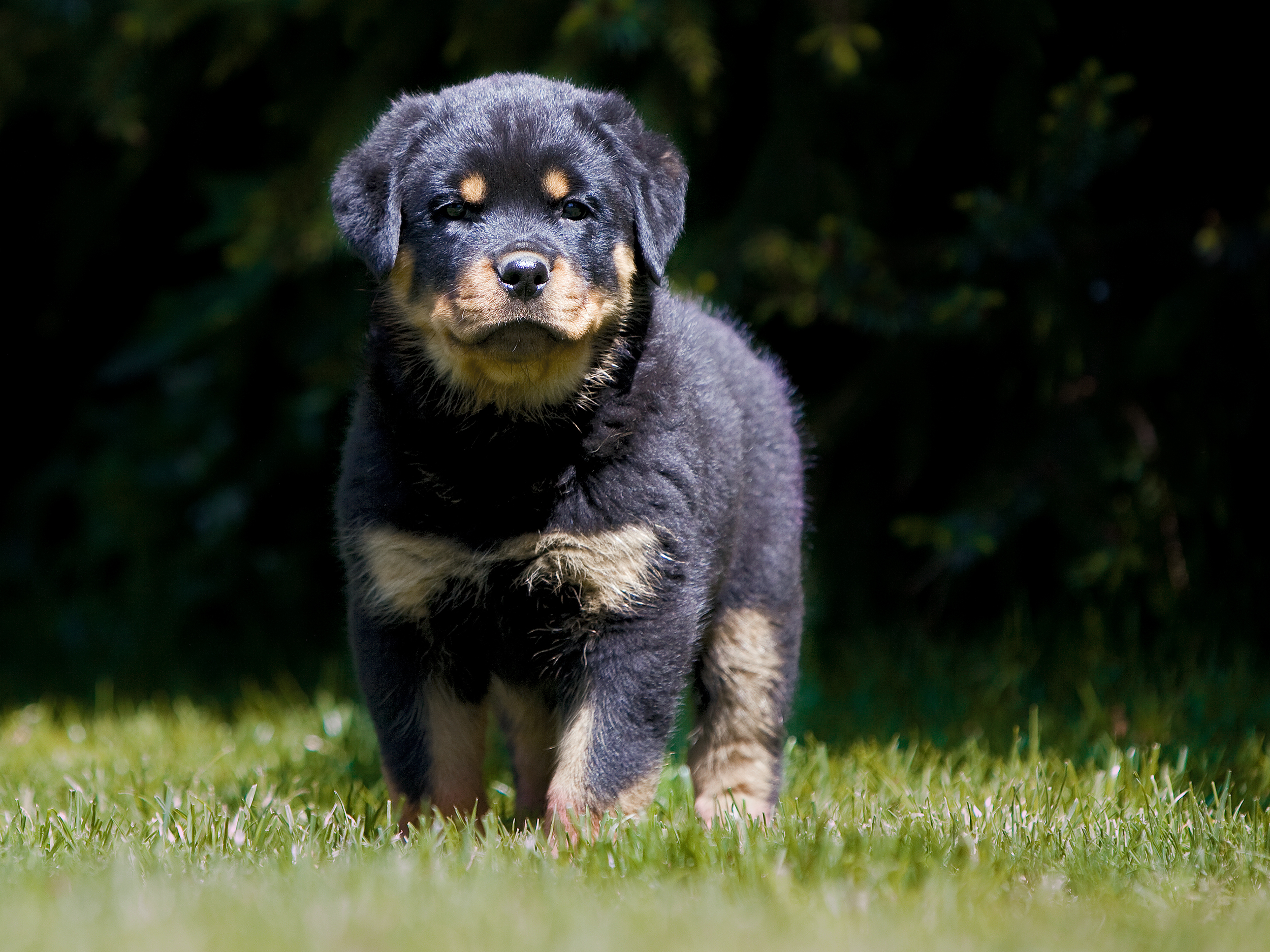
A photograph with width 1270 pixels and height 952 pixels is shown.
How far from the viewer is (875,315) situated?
15.2 feet

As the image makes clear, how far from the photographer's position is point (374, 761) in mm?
3982

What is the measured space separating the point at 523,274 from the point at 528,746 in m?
1.30

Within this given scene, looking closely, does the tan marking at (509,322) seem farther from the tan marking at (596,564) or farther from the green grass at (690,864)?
the green grass at (690,864)

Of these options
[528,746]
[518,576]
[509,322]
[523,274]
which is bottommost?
[528,746]

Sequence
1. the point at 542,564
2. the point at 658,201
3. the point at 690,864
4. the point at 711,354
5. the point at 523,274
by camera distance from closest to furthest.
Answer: the point at 690,864
the point at 523,274
the point at 542,564
the point at 658,201
the point at 711,354

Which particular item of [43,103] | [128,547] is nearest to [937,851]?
[128,547]

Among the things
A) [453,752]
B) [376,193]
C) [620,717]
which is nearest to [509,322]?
[376,193]

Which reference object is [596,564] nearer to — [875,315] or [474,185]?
[474,185]

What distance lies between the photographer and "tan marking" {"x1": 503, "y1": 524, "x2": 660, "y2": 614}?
9.79ft

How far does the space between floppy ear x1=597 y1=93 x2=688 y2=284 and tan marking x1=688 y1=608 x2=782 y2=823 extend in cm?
99

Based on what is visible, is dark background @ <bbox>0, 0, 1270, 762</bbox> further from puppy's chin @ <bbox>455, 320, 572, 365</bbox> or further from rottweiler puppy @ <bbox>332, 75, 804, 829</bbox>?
puppy's chin @ <bbox>455, 320, 572, 365</bbox>

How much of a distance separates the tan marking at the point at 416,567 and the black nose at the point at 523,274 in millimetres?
589

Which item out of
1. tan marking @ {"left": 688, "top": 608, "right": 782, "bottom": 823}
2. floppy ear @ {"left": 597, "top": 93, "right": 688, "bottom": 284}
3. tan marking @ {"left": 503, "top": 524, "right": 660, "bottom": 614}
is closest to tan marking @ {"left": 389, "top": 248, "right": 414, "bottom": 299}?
floppy ear @ {"left": 597, "top": 93, "right": 688, "bottom": 284}

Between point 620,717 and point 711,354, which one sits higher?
point 711,354
